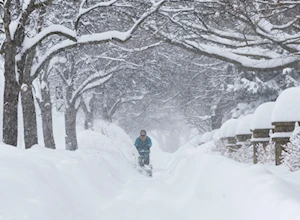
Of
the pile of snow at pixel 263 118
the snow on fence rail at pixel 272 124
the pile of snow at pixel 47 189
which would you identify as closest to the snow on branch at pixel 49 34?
the pile of snow at pixel 47 189

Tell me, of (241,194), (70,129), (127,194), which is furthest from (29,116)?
(241,194)

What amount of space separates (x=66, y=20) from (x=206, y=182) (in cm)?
695

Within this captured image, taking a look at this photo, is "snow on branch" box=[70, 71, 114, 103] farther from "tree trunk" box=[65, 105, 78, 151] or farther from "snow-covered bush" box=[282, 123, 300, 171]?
"snow-covered bush" box=[282, 123, 300, 171]

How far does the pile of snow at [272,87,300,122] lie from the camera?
10000 millimetres

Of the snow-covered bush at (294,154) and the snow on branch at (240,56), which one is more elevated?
the snow on branch at (240,56)

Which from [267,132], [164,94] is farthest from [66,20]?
[164,94]

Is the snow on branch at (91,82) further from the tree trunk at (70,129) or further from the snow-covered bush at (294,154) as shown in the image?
the snow-covered bush at (294,154)

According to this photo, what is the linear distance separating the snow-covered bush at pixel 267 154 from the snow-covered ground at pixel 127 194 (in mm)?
1889

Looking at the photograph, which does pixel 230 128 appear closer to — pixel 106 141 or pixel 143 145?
pixel 143 145

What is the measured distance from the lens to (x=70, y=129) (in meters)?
22.5

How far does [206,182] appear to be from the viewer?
9.19m

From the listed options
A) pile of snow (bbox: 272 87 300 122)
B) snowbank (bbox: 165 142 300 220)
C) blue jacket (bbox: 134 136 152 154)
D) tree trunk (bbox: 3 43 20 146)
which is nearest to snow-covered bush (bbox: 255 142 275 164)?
pile of snow (bbox: 272 87 300 122)

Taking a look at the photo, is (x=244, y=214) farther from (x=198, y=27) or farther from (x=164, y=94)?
(x=164, y=94)

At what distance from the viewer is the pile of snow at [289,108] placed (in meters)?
10.0
